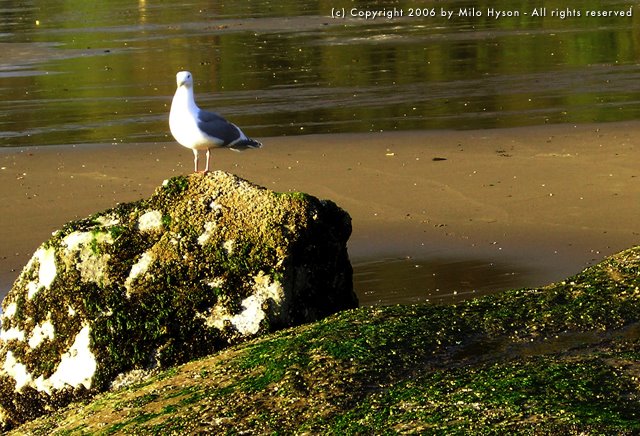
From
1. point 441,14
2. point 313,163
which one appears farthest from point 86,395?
point 441,14

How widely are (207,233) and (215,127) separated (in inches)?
65.0

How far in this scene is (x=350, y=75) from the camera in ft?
77.6

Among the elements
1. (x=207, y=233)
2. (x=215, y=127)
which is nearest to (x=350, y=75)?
(x=215, y=127)

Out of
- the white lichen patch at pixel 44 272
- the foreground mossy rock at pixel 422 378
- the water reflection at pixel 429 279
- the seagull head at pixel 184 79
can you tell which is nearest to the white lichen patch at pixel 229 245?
the foreground mossy rock at pixel 422 378

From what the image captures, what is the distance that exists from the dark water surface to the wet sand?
0.19 m

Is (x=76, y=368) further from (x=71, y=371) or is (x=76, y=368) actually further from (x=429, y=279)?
(x=429, y=279)

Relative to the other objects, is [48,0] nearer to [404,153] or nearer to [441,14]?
[441,14]

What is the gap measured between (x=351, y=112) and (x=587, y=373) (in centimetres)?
1429

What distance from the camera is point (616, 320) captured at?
6.60 meters

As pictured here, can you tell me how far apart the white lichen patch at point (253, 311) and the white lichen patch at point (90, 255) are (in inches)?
29.3

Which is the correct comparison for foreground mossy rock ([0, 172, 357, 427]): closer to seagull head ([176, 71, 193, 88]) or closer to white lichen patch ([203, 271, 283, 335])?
white lichen patch ([203, 271, 283, 335])

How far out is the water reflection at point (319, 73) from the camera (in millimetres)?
19297

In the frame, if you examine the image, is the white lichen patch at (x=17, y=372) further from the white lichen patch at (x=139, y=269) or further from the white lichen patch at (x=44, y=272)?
the white lichen patch at (x=139, y=269)

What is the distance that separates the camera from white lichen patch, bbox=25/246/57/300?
7547 millimetres
